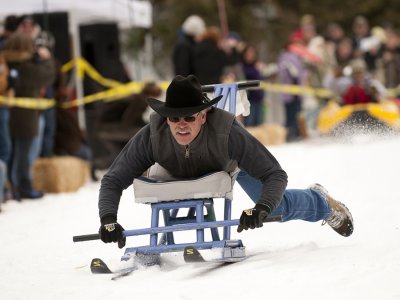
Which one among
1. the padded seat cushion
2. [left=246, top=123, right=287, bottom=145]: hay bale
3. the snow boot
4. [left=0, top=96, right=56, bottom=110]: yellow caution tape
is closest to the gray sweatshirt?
the padded seat cushion

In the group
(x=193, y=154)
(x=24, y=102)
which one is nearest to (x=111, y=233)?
(x=193, y=154)

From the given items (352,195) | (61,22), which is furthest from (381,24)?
(352,195)

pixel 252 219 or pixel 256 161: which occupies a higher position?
pixel 256 161

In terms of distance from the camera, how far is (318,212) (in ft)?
22.0

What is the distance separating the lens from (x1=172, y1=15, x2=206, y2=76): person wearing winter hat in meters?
14.2

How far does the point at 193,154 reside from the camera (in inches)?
248

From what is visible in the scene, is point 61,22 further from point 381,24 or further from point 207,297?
point 381,24

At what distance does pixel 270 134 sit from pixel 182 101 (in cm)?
1067

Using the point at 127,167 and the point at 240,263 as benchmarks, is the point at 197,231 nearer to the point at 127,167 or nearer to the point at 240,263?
the point at 240,263


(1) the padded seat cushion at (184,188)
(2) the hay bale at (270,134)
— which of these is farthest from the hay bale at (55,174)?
(1) the padded seat cushion at (184,188)

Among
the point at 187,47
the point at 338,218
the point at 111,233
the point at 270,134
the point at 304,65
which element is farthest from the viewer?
the point at 304,65

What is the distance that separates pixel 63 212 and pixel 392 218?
11.6ft

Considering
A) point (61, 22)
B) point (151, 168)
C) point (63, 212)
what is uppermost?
point (61, 22)

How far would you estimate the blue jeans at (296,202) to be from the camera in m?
6.53
